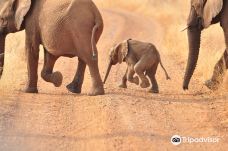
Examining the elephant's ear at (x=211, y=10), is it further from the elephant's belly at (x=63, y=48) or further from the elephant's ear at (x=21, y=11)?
the elephant's ear at (x=21, y=11)

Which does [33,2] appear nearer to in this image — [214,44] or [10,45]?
[214,44]

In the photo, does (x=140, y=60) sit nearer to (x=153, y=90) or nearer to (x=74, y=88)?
(x=153, y=90)

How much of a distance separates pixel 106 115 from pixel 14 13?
366 centimetres

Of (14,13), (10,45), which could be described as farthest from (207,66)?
(10,45)

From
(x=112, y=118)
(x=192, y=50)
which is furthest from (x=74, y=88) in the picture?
(x=112, y=118)

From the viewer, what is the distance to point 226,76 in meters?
12.8

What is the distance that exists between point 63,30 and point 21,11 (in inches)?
38.2

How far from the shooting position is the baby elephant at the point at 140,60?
44.0 feet

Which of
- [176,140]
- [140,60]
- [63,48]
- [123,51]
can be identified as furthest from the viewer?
[123,51]

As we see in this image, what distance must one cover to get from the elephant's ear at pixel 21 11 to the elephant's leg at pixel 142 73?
2.36 m

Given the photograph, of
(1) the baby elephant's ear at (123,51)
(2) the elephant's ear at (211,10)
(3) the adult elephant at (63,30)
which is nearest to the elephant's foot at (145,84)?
(1) the baby elephant's ear at (123,51)

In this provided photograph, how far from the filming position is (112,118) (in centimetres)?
1035

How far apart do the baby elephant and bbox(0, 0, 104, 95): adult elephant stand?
41.8 inches

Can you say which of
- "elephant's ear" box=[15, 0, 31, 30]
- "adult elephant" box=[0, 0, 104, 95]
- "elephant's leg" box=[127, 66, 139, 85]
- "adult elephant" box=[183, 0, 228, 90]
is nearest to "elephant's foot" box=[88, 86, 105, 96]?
"adult elephant" box=[0, 0, 104, 95]
